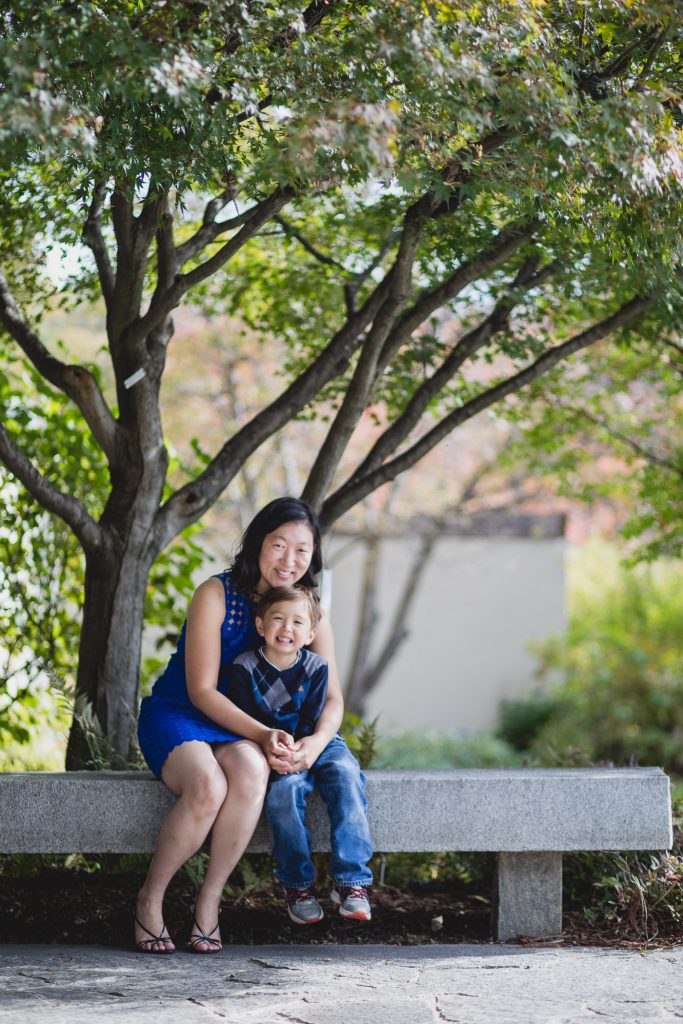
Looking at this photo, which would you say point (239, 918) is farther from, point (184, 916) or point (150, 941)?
point (150, 941)

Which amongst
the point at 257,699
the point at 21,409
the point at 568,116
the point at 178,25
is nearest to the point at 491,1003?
the point at 257,699

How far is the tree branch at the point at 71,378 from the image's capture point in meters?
4.54

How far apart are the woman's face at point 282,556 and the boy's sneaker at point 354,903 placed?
1.01m

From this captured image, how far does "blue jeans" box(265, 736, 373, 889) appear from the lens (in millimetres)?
3543

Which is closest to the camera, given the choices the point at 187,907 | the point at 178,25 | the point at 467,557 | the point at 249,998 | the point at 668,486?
the point at 249,998

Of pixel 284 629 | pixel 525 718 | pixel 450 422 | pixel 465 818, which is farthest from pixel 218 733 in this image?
pixel 525 718

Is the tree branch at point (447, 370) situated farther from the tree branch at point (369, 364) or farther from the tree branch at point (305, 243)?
the tree branch at point (305, 243)

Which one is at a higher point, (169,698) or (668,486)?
(668,486)

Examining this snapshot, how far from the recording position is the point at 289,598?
3.80 metres

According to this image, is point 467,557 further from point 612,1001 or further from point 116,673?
point 612,1001

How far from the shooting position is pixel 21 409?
5.24 m

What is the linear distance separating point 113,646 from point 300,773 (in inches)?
47.7

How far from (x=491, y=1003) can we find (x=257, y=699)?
121 centimetres

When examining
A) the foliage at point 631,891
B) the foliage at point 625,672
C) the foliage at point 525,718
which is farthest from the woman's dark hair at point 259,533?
the foliage at point 525,718
